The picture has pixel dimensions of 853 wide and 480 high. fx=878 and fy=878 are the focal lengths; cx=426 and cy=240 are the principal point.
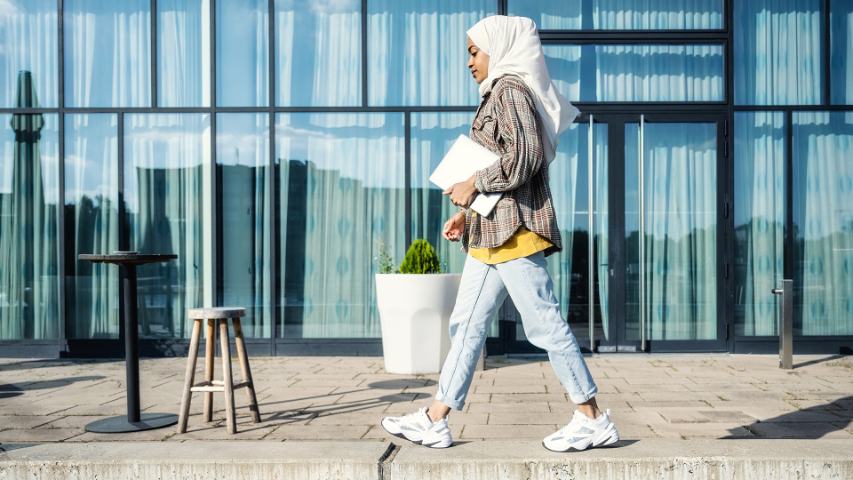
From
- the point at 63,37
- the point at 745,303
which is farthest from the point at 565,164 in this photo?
the point at 63,37

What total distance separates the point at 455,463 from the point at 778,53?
21.3ft

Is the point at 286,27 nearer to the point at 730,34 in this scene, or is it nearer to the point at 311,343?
the point at 311,343

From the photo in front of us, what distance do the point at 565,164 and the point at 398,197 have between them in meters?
1.62

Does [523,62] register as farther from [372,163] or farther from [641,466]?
[372,163]

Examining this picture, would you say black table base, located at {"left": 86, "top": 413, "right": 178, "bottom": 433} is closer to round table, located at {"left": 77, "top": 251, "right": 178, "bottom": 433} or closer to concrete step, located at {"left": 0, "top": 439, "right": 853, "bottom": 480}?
round table, located at {"left": 77, "top": 251, "right": 178, "bottom": 433}

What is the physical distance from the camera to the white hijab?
3.65m

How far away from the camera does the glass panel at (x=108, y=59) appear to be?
8.45 m

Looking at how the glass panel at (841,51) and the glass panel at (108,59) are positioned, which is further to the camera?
the glass panel at (108,59)

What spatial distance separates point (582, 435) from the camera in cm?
353

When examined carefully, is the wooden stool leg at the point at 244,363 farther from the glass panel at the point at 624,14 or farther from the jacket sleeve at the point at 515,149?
the glass panel at the point at 624,14

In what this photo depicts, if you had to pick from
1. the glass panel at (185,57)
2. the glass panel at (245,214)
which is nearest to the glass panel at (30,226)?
the glass panel at (185,57)

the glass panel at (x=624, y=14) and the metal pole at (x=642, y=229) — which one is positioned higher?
the glass panel at (x=624, y=14)

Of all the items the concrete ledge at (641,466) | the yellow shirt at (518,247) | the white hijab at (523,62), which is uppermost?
the white hijab at (523,62)

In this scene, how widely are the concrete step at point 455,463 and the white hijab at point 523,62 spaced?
1248 mm
